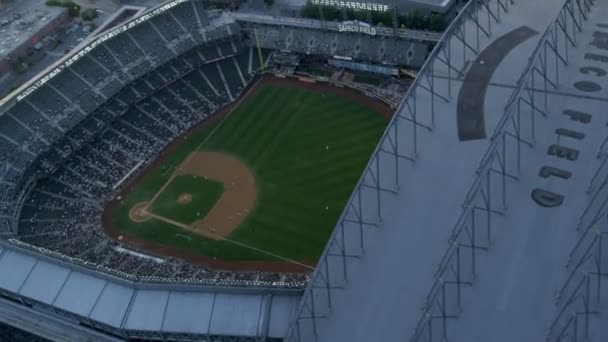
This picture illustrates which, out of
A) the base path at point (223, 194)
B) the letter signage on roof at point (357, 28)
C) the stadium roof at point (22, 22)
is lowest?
the stadium roof at point (22, 22)

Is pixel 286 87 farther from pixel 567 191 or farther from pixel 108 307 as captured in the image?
pixel 567 191

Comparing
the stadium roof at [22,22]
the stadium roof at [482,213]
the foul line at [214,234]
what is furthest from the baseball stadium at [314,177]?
the stadium roof at [22,22]

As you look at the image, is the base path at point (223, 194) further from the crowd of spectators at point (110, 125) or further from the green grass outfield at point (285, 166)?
the crowd of spectators at point (110, 125)

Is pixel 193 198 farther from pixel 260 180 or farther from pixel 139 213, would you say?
pixel 260 180

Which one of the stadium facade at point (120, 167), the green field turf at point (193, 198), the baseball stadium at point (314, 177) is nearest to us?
the baseball stadium at point (314, 177)

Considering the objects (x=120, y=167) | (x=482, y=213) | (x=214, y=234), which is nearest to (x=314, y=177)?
(x=214, y=234)

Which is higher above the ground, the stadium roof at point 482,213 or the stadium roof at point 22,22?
the stadium roof at point 482,213

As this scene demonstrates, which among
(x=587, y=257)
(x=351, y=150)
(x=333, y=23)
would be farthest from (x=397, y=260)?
(x=333, y=23)
